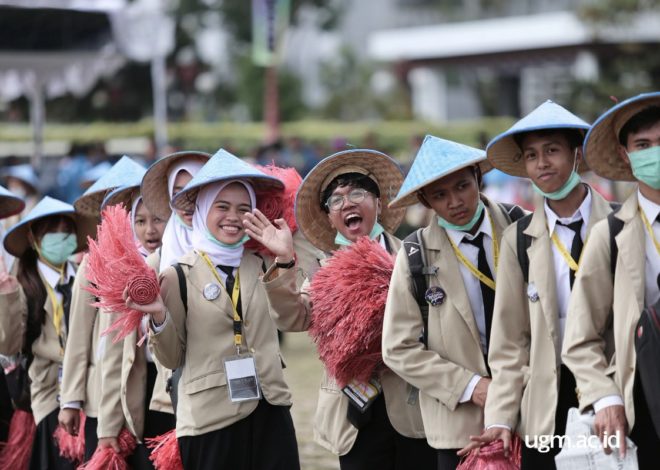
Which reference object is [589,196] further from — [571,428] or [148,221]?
[148,221]

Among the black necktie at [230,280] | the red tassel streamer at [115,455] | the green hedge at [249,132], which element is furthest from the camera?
the green hedge at [249,132]

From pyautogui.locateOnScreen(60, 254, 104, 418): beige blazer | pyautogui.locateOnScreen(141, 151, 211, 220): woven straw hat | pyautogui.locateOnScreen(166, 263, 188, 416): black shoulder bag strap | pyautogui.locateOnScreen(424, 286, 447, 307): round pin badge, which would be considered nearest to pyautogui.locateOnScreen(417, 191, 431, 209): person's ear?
pyautogui.locateOnScreen(424, 286, 447, 307): round pin badge

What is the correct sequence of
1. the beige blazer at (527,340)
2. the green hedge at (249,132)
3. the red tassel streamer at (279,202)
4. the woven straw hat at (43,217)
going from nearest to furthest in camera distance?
the beige blazer at (527,340) < the red tassel streamer at (279,202) < the woven straw hat at (43,217) < the green hedge at (249,132)

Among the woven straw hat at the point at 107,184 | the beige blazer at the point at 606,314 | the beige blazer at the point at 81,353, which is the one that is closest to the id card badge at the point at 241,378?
the beige blazer at the point at 81,353

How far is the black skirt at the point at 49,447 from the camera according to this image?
6172 millimetres

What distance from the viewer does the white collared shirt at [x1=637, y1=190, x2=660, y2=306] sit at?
370 centimetres

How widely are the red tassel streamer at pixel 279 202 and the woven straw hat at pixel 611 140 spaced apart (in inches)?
63.2

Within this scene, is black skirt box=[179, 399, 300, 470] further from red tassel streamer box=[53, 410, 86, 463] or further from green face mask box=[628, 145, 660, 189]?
green face mask box=[628, 145, 660, 189]

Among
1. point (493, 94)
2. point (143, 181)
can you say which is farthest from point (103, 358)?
point (493, 94)

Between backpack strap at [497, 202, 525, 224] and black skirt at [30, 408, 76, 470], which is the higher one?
backpack strap at [497, 202, 525, 224]

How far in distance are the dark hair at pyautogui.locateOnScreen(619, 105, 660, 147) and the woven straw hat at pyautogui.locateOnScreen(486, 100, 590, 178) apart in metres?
0.27

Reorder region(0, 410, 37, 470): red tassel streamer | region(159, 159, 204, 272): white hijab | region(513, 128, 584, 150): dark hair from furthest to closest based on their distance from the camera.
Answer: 1. region(0, 410, 37, 470): red tassel streamer
2. region(159, 159, 204, 272): white hijab
3. region(513, 128, 584, 150): dark hair

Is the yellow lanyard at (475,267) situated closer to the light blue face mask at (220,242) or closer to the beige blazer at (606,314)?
the beige blazer at (606,314)

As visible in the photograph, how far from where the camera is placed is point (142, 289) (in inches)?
177
